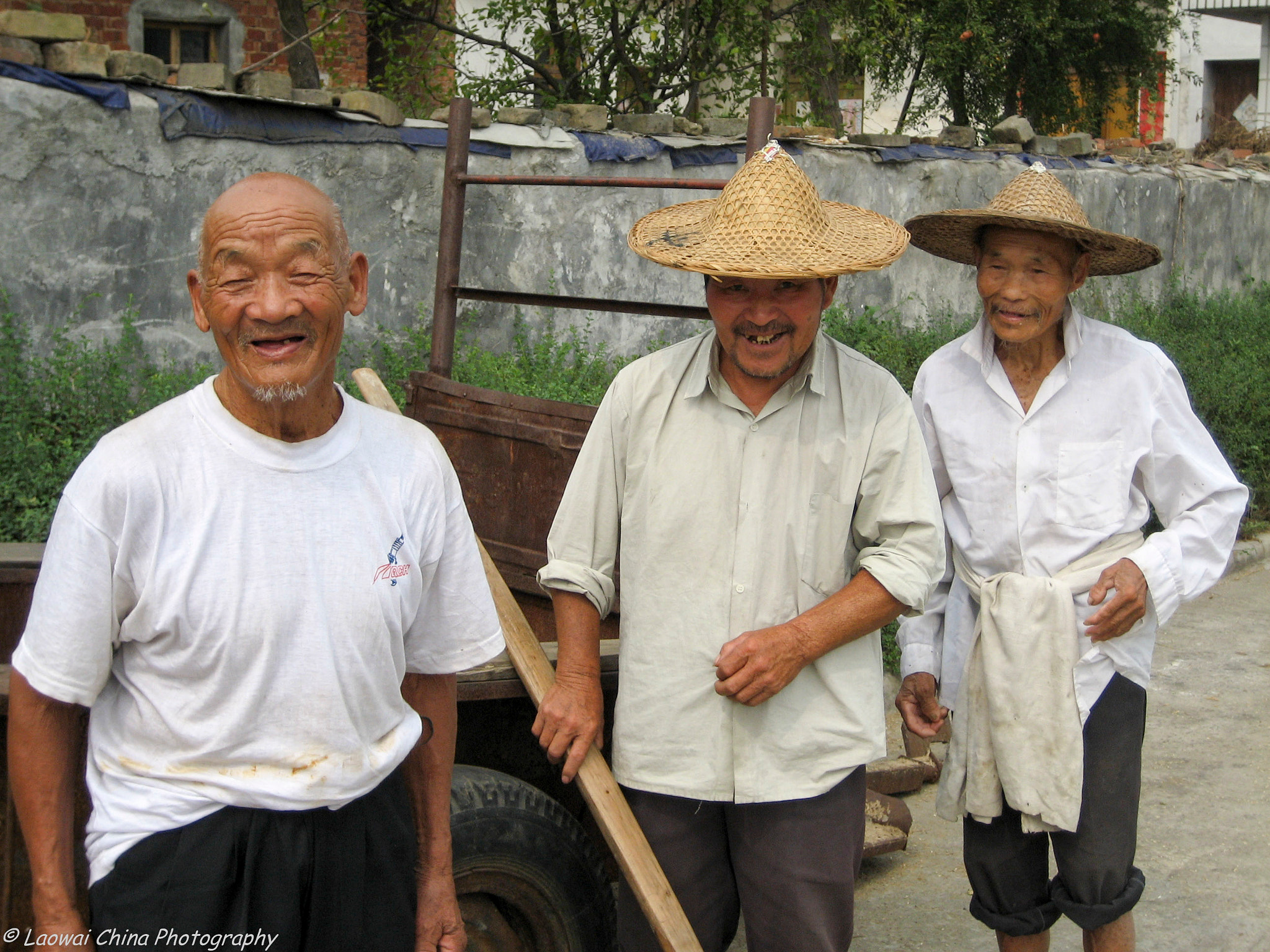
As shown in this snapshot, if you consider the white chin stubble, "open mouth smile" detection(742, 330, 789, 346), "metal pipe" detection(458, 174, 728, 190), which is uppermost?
"metal pipe" detection(458, 174, 728, 190)

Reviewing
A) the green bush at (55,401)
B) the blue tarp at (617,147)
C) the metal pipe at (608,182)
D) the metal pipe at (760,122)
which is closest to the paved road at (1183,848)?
the metal pipe at (608,182)

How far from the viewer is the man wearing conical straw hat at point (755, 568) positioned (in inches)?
83.7

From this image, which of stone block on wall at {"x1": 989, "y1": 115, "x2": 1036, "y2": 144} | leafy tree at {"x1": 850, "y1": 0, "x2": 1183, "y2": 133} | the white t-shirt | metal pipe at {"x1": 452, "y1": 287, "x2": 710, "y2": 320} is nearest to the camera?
the white t-shirt

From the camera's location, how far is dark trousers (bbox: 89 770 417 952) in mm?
1591

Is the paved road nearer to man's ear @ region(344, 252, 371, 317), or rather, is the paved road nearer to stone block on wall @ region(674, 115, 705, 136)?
man's ear @ region(344, 252, 371, 317)

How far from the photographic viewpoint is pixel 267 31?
10516mm

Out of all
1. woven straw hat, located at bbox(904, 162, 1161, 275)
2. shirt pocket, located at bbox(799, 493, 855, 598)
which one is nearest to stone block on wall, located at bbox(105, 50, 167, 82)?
woven straw hat, located at bbox(904, 162, 1161, 275)

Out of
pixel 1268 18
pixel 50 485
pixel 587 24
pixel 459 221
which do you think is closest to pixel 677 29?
pixel 587 24

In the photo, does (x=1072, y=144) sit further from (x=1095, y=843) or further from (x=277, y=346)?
(x=277, y=346)

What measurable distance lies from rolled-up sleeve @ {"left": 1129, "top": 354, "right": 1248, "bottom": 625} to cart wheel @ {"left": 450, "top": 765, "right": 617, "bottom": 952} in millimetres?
1225

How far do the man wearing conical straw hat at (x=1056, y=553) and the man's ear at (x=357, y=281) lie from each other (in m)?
1.26

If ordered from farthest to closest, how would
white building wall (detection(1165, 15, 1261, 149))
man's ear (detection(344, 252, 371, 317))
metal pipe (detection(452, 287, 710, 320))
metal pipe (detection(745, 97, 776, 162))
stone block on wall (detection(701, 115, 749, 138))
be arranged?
1. white building wall (detection(1165, 15, 1261, 149))
2. stone block on wall (detection(701, 115, 749, 138))
3. metal pipe (detection(452, 287, 710, 320))
4. metal pipe (detection(745, 97, 776, 162))
5. man's ear (detection(344, 252, 371, 317))

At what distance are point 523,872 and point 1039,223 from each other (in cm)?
159

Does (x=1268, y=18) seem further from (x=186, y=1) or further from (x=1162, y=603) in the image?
(x=1162, y=603)
